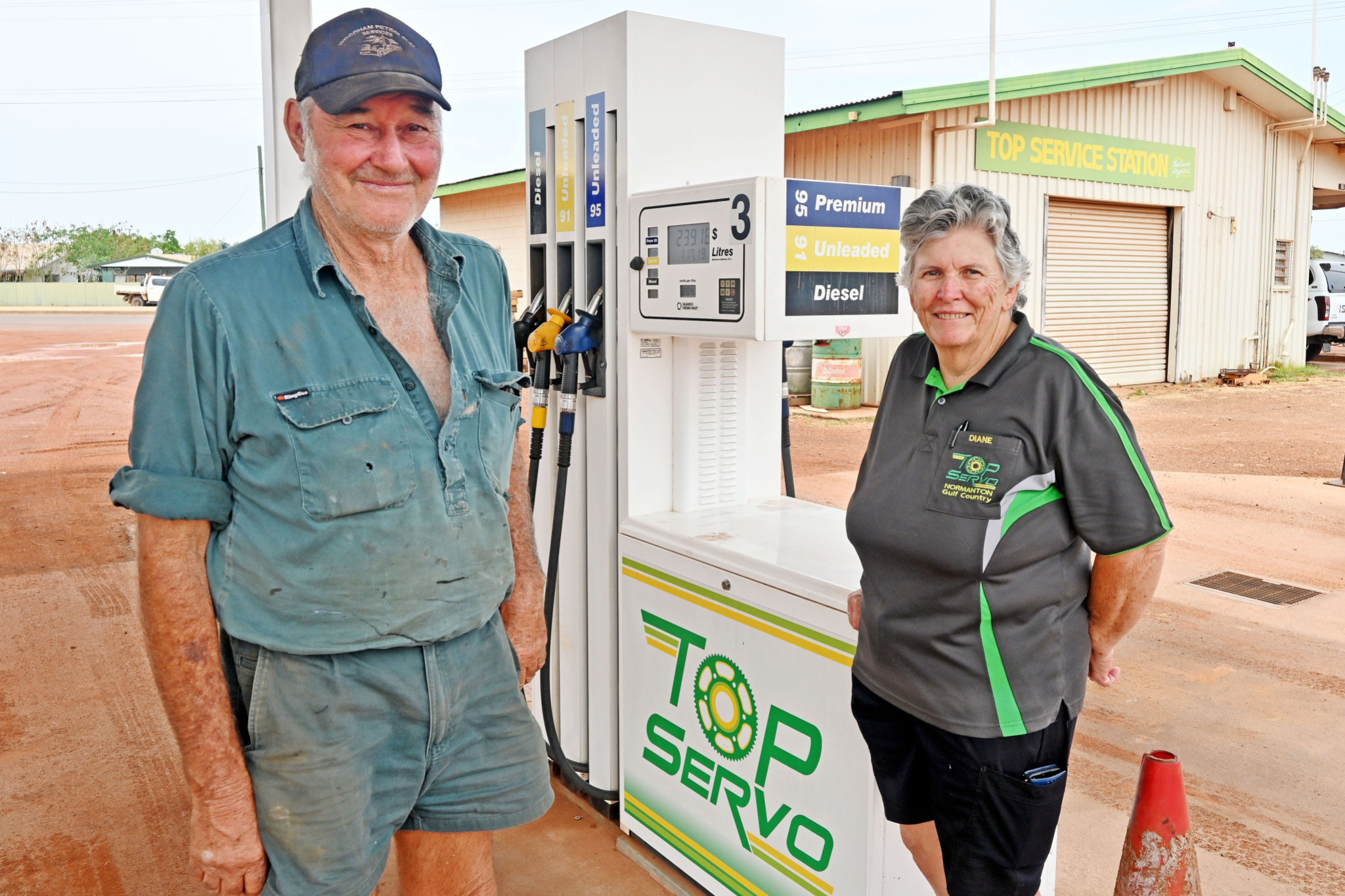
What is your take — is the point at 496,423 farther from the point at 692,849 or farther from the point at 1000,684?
the point at 692,849

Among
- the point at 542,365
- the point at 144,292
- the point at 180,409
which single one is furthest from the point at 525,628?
the point at 144,292

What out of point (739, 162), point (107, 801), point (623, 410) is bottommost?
point (107, 801)

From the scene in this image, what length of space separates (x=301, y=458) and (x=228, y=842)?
646 millimetres

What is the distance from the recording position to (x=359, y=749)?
5.88ft

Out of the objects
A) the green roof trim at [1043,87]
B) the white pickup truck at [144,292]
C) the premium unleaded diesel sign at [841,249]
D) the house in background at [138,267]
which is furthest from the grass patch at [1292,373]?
the house in background at [138,267]

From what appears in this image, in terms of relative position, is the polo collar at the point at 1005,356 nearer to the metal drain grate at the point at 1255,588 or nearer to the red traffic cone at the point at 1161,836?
the red traffic cone at the point at 1161,836

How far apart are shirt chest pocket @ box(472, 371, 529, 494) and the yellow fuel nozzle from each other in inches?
63.8

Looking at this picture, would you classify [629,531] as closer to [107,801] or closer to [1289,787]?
[107,801]

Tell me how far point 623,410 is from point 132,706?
3.05m

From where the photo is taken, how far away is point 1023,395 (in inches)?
81.0

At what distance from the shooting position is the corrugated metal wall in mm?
14531

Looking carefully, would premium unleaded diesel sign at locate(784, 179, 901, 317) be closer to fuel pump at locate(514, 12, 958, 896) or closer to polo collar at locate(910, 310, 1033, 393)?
fuel pump at locate(514, 12, 958, 896)

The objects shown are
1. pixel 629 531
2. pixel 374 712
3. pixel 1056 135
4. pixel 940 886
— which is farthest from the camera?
pixel 1056 135

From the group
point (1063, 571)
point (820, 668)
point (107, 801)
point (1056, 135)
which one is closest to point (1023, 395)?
point (1063, 571)
